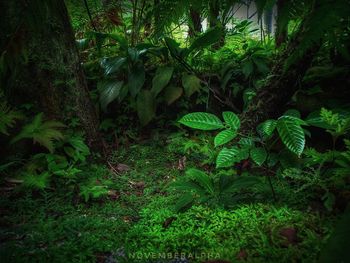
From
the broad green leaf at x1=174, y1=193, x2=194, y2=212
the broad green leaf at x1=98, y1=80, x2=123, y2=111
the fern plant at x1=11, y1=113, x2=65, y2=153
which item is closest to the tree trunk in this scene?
the broad green leaf at x1=174, y1=193, x2=194, y2=212

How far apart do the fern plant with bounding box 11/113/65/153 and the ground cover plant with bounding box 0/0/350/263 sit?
11 mm

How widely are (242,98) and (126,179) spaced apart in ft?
5.58

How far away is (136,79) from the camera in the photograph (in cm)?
328

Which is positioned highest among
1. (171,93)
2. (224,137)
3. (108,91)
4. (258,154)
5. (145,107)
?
(108,91)

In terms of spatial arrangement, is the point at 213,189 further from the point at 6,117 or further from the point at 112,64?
the point at 112,64

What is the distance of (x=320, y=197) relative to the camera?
5.67ft

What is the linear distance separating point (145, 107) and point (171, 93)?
340 millimetres

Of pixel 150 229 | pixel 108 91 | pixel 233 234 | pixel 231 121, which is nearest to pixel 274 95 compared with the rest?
pixel 231 121

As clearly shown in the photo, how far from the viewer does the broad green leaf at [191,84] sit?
126 inches

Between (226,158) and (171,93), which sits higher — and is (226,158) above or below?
below

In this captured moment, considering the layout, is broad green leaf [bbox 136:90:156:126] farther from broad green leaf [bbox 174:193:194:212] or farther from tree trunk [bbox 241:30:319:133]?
broad green leaf [bbox 174:193:194:212]

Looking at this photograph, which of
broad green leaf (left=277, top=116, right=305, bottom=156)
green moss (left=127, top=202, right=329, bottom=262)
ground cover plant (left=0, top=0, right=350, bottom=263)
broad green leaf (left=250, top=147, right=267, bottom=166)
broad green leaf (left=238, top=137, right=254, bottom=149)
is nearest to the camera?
ground cover plant (left=0, top=0, right=350, bottom=263)

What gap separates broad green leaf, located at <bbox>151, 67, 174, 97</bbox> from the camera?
3258 mm

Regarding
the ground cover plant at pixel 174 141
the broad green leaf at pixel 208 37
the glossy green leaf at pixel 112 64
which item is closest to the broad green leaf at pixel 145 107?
the ground cover plant at pixel 174 141
